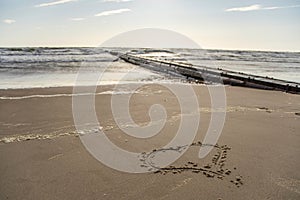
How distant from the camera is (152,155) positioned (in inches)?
193

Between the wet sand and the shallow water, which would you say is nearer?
the wet sand

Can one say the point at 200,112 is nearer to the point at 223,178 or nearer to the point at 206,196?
the point at 223,178

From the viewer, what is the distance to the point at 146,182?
3963 millimetres

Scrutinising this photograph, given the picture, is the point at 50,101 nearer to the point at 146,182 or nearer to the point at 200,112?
the point at 200,112

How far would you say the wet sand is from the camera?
3.73 metres

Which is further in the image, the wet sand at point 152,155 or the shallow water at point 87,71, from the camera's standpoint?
the shallow water at point 87,71

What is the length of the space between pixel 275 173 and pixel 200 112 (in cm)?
375

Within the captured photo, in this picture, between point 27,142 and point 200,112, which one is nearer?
point 27,142

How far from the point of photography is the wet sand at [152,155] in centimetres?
373

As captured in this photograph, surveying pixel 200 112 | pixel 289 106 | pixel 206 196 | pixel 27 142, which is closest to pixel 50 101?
pixel 27 142

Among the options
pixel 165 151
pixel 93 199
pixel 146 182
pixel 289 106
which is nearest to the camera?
pixel 93 199

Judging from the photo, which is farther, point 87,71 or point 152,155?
point 87,71

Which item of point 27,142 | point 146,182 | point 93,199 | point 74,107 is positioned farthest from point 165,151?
point 74,107

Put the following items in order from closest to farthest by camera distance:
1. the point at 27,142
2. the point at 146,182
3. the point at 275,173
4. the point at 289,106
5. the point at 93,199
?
the point at 93,199 < the point at 146,182 < the point at 275,173 < the point at 27,142 < the point at 289,106
